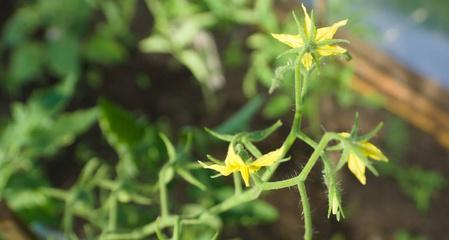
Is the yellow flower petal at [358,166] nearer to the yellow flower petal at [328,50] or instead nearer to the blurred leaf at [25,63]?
the yellow flower petal at [328,50]

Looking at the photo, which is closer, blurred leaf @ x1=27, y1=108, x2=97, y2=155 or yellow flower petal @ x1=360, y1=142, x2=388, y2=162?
yellow flower petal @ x1=360, y1=142, x2=388, y2=162

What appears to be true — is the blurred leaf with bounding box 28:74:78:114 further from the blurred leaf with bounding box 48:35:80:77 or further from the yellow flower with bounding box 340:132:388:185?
the yellow flower with bounding box 340:132:388:185

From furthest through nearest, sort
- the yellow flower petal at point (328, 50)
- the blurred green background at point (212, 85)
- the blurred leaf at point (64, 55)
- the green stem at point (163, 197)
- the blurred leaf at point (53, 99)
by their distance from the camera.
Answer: the blurred leaf at point (64, 55)
the blurred green background at point (212, 85)
the blurred leaf at point (53, 99)
the green stem at point (163, 197)
the yellow flower petal at point (328, 50)

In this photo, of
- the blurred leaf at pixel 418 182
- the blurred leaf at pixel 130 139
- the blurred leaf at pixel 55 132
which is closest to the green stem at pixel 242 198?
the blurred leaf at pixel 130 139

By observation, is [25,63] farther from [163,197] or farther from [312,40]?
[312,40]

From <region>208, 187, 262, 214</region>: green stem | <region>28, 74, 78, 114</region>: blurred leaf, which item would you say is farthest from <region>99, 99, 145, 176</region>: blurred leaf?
<region>208, 187, 262, 214</region>: green stem

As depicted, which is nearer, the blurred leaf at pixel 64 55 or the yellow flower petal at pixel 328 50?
the yellow flower petal at pixel 328 50

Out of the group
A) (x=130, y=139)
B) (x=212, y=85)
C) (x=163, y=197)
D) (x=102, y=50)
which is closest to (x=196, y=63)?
(x=212, y=85)

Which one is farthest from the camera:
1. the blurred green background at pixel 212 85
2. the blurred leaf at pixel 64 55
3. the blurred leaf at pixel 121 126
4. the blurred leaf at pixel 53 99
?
the blurred leaf at pixel 64 55

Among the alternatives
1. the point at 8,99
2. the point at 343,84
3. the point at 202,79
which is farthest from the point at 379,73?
the point at 8,99
